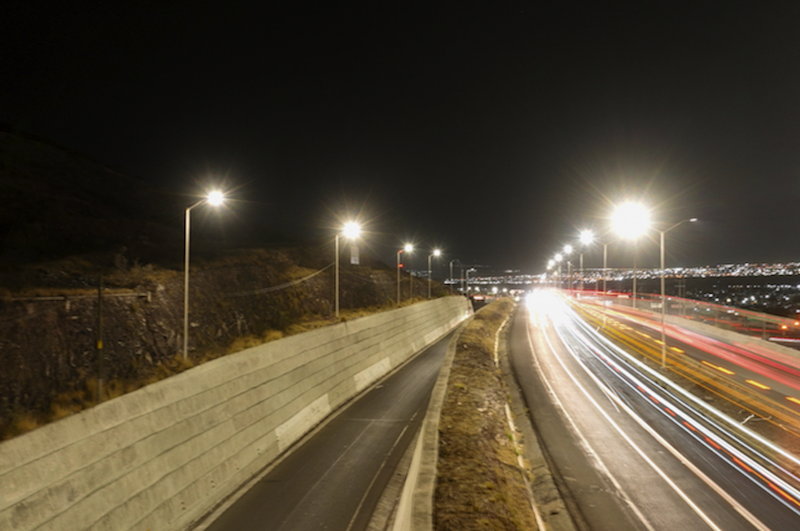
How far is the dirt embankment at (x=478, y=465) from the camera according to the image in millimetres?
10273

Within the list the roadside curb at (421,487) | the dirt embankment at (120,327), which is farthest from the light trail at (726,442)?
the dirt embankment at (120,327)

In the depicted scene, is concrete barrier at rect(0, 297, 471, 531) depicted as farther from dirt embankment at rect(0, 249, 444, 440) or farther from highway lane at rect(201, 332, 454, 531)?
dirt embankment at rect(0, 249, 444, 440)

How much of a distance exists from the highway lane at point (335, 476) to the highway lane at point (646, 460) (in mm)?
5403

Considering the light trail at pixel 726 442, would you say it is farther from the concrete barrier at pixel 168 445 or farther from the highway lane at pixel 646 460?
the concrete barrier at pixel 168 445

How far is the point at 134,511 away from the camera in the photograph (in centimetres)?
866

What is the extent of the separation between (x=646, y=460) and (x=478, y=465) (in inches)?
246

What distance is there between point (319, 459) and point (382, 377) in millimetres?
13997

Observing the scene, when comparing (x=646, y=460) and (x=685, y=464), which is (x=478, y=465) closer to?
(x=646, y=460)

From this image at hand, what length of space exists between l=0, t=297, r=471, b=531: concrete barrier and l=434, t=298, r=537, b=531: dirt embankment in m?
5.44

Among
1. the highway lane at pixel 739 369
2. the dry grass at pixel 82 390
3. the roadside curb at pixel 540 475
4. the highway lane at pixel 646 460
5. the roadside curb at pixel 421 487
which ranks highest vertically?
the dry grass at pixel 82 390

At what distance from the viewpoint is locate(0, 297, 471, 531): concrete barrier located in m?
7.03

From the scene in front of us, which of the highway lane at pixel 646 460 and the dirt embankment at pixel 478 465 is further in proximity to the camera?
the highway lane at pixel 646 460

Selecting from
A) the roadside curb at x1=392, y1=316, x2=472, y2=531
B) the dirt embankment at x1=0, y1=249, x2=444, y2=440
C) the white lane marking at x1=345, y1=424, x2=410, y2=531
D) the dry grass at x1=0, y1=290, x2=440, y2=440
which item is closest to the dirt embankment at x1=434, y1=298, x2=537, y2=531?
the roadside curb at x1=392, y1=316, x2=472, y2=531

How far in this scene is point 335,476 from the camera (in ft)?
41.8
